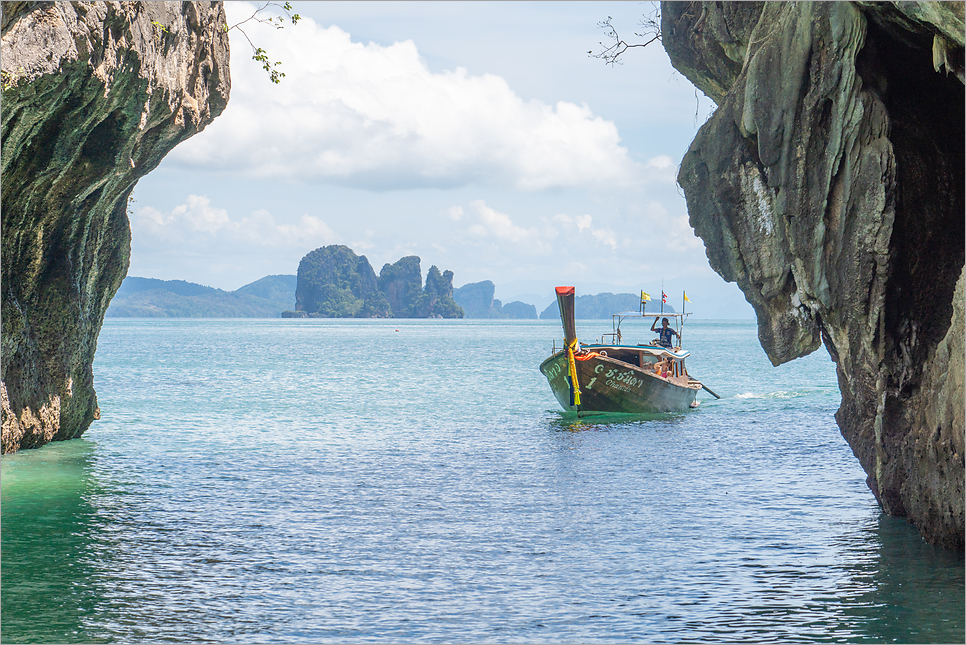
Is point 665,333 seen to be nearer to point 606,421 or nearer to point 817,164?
point 606,421

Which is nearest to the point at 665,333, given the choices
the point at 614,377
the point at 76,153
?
the point at 614,377

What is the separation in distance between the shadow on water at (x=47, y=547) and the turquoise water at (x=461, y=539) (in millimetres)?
42

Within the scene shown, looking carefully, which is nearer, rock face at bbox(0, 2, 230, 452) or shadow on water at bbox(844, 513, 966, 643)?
shadow on water at bbox(844, 513, 966, 643)

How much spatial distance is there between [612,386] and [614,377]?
391 mm

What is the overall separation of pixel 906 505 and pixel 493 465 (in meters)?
9.37

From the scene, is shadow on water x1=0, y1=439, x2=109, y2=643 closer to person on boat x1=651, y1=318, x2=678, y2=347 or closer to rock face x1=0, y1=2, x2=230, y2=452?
rock face x1=0, y1=2, x2=230, y2=452

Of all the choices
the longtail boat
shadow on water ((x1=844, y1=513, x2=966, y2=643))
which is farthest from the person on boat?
shadow on water ((x1=844, y1=513, x2=966, y2=643))

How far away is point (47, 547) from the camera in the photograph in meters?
12.3

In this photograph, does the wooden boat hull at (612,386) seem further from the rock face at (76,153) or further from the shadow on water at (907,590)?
the shadow on water at (907,590)

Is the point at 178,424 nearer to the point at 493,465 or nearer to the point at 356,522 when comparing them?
the point at 493,465

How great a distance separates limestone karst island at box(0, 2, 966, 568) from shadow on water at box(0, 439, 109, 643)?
14.0 feet

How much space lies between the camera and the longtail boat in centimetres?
2847

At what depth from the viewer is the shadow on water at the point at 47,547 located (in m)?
9.40

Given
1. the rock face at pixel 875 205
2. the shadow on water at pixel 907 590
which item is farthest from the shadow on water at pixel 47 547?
the rock face at pixel 875 205
